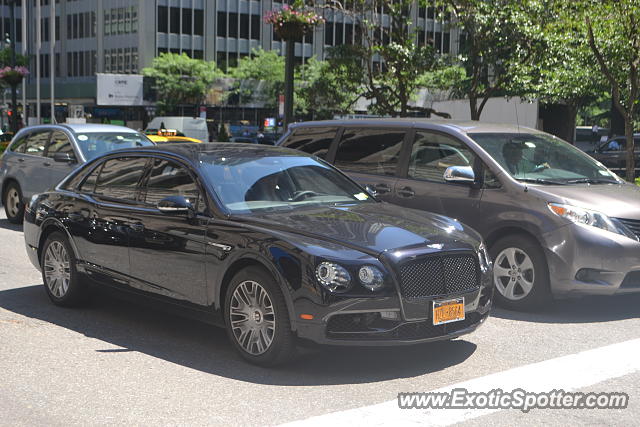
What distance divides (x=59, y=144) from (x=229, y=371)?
30.1 feet

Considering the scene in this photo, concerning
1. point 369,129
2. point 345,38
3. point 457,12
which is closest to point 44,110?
point 345,38

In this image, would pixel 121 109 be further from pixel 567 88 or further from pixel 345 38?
pixel 567 88

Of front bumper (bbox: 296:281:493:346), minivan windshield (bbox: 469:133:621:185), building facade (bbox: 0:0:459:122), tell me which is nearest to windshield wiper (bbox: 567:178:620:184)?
minivan windshield (bbox: 469:133:621:185)

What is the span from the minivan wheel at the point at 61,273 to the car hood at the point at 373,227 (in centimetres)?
232

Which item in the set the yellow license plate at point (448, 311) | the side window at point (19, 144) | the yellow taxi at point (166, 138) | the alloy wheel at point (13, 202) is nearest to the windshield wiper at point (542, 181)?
the yellow license plate at point (448, 311)

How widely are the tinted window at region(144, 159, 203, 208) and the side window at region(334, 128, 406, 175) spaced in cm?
329

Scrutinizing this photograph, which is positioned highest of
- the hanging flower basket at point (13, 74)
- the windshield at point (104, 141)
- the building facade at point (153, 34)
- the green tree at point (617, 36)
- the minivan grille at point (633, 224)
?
the building facade at point (153, 34)

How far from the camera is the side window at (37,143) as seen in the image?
14.5 metres

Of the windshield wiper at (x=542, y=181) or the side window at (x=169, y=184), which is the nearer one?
the side window at (x=169, y=184)

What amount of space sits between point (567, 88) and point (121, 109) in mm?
59064

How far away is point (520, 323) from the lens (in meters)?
7.76

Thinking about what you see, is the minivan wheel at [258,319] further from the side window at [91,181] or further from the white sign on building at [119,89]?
the white sign on building at [119,89]

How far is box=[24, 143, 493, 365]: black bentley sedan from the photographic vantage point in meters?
5.73

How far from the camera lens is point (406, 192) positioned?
946cm
